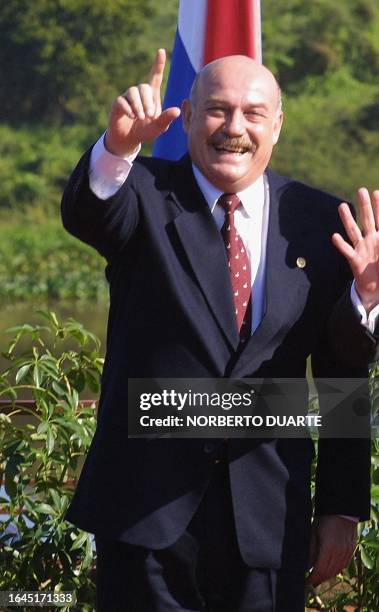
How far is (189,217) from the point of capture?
7.68 ft

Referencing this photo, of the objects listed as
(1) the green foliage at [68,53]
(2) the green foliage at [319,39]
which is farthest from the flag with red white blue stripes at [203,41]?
(2) the green foliage at [319,39]

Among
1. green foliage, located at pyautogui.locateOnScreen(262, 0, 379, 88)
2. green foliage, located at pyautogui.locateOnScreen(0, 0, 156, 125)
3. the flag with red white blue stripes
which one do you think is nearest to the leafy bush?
the flag with red white blue stripes

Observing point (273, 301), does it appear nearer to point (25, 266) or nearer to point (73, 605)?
point (73, 605)

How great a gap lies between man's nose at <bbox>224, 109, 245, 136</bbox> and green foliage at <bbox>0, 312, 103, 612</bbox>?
1053 millimetres

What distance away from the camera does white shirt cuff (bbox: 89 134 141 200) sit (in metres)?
2.21

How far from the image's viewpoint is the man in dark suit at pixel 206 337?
7.46 feet

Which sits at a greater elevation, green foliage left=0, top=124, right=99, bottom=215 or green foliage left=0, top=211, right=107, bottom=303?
green foliage left=0, top=124, right=99, bottom=215

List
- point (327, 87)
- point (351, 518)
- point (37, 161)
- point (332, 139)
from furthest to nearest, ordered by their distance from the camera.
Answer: point (327, 87) → point (332, 139) → point (37, 161) → point (351, 518)

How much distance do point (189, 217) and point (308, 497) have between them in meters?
0.54

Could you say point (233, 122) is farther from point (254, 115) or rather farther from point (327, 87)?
point (327, 87)

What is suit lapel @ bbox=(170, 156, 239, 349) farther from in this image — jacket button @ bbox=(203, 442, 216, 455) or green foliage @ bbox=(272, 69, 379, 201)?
green foliage @ bbox=(272, 69, 379, 201)

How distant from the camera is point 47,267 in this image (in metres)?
15.7

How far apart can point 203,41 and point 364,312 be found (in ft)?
4.83

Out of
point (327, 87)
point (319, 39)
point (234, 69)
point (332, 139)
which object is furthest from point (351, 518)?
point (319, 39)
